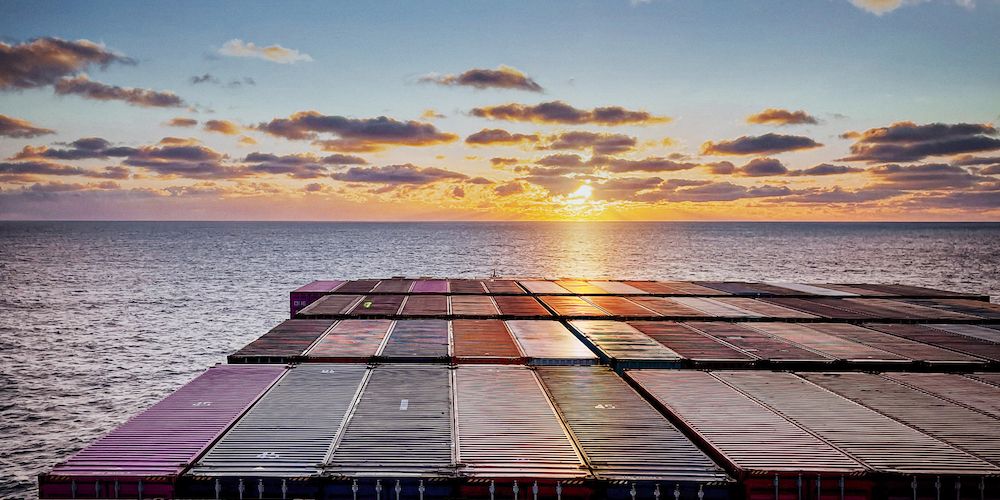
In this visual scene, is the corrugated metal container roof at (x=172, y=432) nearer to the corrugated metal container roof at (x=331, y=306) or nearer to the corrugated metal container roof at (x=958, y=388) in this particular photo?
the corrugated metal container roof at (x=331, y=306)

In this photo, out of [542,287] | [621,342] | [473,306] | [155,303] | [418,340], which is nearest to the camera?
[621,342]

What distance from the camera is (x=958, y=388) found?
27828mm

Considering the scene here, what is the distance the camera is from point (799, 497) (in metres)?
17.9

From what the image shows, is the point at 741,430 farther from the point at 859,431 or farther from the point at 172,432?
the point at 172,432

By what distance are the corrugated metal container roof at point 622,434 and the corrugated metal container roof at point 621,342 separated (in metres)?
4.10

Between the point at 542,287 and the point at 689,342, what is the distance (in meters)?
33.0

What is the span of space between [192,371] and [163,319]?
97.8 feet

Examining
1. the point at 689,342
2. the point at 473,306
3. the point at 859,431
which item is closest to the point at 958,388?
the point at 859,431

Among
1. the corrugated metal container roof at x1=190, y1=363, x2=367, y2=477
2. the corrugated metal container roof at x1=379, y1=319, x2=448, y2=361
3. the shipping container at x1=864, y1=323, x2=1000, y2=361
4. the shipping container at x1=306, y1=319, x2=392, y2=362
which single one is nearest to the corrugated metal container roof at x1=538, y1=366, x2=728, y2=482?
the corrugated metal container roof at x1=379, y1=319, x2=448, y2=361

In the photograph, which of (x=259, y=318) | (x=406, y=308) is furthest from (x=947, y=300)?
(x=259, y=318)

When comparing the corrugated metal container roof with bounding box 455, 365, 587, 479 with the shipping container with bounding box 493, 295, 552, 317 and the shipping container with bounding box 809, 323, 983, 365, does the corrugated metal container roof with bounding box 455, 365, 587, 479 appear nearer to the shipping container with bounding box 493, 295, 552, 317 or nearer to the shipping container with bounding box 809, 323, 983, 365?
the shipping container with bounding box 493, 295, 552, 317

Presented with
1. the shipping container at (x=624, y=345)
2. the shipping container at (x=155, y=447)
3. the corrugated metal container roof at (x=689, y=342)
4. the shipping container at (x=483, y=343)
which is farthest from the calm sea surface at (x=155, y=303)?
the corrugated metal container roof at (x=689, y=342)

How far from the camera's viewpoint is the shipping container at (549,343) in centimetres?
3192

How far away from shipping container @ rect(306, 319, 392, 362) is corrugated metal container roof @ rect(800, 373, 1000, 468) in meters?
22.7
